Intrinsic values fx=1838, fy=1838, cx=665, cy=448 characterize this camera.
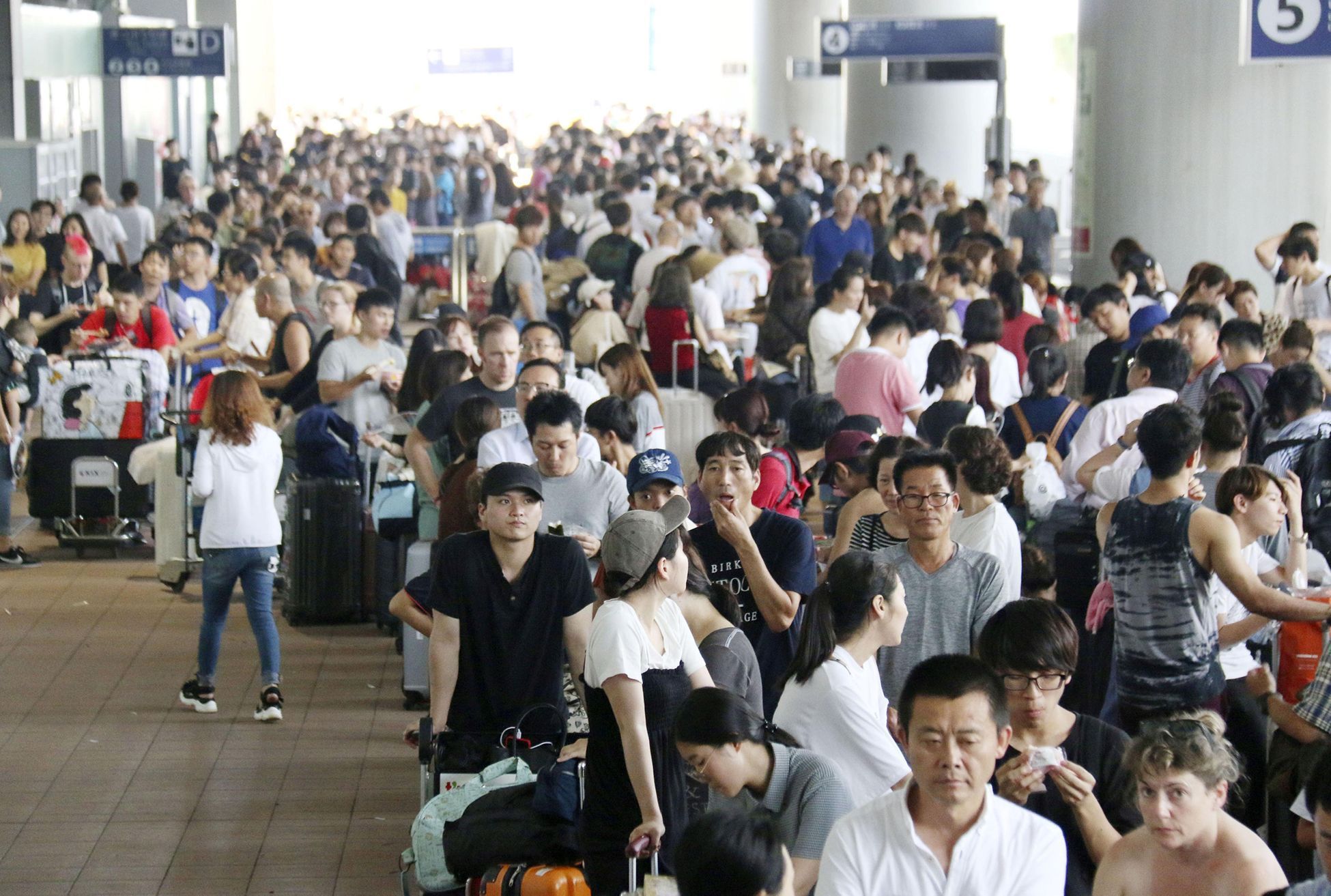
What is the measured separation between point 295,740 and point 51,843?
1349 mm

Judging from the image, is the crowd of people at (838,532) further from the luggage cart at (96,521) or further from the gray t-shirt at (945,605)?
the luggage cart at (96,521)

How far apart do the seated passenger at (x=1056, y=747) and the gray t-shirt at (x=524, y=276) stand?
9.45 meters

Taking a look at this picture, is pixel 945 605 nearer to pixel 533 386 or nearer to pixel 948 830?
pixel 948 830

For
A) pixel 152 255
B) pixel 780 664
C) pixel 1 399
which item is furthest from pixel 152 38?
pixel 780 664

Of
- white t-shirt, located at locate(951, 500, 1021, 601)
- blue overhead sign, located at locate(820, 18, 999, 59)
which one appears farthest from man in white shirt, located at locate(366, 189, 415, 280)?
white t-shirt, located at locate(951, 500, 1021, 601)

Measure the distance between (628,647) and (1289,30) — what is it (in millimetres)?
7358

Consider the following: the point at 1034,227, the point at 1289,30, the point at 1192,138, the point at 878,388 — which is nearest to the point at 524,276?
the point at 878,388

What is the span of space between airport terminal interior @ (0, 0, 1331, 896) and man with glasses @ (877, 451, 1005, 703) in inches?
0.5

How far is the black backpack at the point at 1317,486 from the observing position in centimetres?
668

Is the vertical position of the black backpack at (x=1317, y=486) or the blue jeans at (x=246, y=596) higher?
the black backpack at (x=1317, y=486)

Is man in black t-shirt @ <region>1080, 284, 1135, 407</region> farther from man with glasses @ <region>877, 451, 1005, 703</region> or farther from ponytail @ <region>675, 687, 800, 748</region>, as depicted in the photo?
ponytail @ <region>675, 687, 800, 748</region>

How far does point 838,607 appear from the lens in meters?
4.18

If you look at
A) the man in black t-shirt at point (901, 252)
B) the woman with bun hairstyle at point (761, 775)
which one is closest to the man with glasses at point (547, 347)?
the woman with bun hairstyle at point (761, 775)

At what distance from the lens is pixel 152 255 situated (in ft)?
39.3
